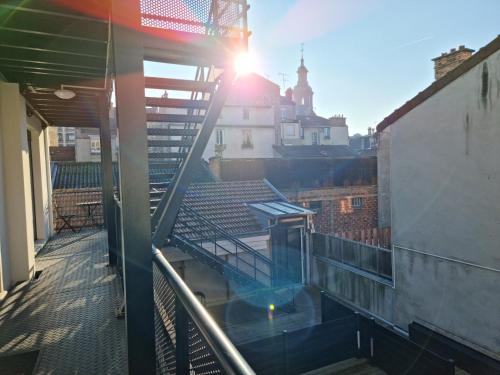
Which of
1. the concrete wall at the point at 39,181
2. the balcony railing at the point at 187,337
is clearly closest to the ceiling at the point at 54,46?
the concrete wall at the point at 39,181

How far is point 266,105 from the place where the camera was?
3006 cm

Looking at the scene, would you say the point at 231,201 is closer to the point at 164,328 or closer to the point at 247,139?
the point at 164,328

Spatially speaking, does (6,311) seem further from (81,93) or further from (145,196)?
(81,93)

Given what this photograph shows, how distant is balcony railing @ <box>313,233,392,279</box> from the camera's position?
931 centimetres

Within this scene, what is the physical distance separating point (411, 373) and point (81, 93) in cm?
711

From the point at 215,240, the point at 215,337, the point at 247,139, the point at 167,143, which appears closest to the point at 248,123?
the point at 247,139

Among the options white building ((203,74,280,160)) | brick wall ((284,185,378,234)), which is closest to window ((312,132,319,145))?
white building ((203,74,280,160))

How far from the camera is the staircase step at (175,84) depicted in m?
3.63

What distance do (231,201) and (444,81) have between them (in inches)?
303

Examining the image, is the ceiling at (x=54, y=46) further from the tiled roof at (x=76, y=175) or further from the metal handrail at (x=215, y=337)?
the tiled roof at (x=76, y=175)

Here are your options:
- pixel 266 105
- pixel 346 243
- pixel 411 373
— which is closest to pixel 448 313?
pixel 411 373

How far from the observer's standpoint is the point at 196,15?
3131 millimetres

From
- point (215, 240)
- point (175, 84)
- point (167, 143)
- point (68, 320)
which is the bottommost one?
point (215, 240)

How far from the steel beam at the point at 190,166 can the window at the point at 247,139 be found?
25951 mm
